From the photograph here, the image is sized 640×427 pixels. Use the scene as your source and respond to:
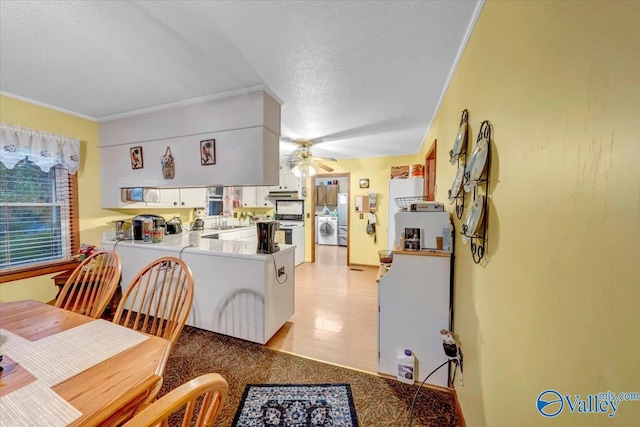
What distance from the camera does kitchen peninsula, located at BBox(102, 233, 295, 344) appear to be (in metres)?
2.15

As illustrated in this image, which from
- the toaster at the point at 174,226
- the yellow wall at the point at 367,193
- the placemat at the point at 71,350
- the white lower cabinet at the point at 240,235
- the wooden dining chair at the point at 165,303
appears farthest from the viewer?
the yellow wall at the point at 367,193

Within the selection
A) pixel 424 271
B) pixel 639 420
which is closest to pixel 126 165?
pixel 424 271

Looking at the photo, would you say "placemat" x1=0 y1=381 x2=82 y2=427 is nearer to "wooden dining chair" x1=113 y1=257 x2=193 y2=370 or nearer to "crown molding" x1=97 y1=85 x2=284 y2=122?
"wooden dining chair" x1=113 y1=257 x2=193 y2=370

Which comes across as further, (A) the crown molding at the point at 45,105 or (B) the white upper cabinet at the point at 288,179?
(B) the white upper cabinet at the point at 288,179

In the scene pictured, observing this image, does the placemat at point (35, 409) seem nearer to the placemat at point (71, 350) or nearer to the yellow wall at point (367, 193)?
the placemat at point (71, 350)

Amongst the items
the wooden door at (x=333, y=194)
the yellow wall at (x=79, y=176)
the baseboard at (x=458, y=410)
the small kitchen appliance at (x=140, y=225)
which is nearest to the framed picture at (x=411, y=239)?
the baseboard at (x=458, y=410)

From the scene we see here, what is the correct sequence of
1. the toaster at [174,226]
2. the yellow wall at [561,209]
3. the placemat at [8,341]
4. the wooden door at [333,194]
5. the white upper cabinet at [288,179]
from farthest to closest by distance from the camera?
the wooden door at [333,194] < the white upper cabinet at [288,179] < the toaster at [174,226] < the placemat at [8,341] < the yellow wall at [561,209]

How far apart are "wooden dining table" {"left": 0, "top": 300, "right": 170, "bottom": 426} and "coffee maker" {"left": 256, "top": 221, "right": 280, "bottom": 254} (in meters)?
1.19

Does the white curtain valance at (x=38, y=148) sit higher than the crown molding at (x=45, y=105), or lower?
lower

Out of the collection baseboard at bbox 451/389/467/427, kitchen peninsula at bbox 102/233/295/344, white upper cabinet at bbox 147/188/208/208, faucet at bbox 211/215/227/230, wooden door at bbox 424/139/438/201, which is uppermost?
wooden door at bbox 424/139/438/201

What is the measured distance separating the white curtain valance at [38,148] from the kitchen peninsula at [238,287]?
4.27 ft

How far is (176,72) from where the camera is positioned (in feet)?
6.15

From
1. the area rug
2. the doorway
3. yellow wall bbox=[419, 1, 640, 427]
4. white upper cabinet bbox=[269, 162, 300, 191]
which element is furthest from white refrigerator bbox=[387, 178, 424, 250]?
the doorway

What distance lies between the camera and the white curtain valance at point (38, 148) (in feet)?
7.32
